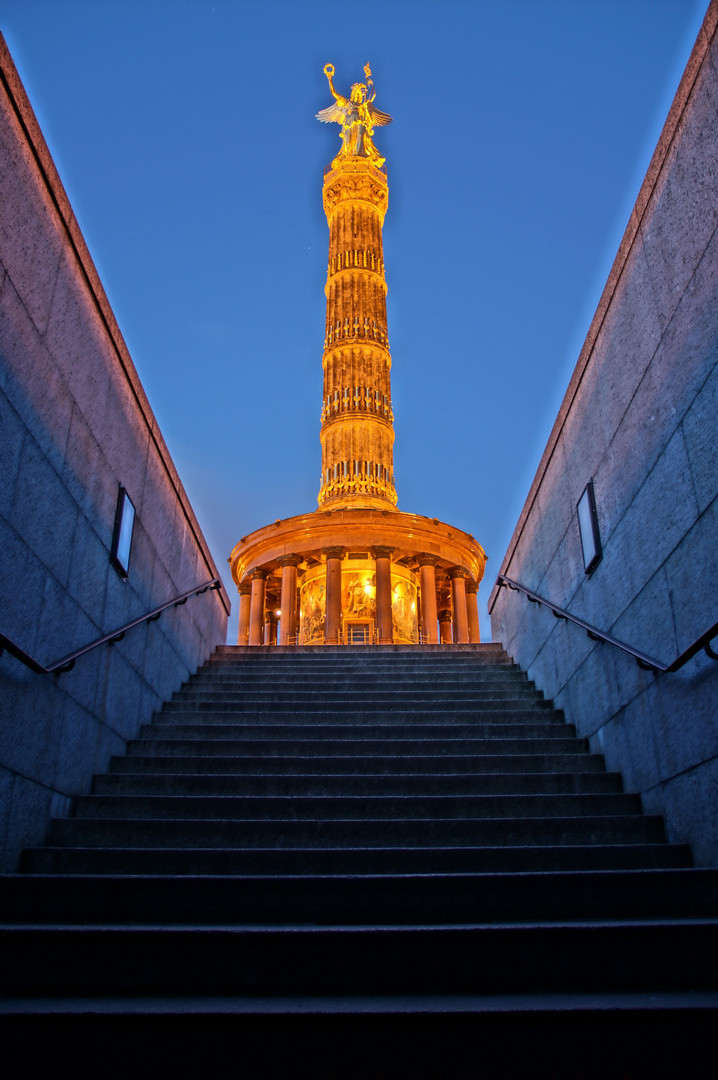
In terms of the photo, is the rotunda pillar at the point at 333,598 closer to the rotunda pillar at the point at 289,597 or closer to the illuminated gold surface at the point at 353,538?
the illuminated gold surface at the point at 353,538

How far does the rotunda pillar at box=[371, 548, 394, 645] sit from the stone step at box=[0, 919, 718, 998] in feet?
A: 58.0

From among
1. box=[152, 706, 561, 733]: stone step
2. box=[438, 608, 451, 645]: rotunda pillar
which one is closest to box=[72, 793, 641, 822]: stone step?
box=[152, 706, 561, 733]: stone step

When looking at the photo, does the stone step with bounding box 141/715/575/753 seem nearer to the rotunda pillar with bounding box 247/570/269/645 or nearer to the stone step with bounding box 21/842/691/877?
the stone step with bounding box 21/842/691/877

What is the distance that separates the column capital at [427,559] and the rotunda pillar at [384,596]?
3.85 feet

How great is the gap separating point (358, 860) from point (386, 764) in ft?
5.43

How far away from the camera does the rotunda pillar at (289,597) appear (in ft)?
74.4

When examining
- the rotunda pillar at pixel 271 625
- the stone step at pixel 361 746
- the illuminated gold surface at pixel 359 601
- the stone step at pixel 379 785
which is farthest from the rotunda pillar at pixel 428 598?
the stone step at pixel 379 785

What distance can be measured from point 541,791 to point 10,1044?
372 centimetres

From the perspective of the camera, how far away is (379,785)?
5.40m

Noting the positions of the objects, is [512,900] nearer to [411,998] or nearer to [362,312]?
[411,998]

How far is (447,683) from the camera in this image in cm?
834

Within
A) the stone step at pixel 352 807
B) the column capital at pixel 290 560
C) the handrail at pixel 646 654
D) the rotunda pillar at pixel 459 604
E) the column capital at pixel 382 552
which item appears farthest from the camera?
the rotunda pillar at pixel 459 604

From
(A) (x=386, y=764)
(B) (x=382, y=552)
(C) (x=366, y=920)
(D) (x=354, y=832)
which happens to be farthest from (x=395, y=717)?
(B) (x=382, y=552)

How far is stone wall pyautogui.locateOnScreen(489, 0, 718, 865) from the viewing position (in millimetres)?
4512
